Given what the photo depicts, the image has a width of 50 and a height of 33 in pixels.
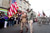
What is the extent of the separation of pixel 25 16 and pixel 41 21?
1584cm

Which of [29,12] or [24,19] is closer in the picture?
[29,12]

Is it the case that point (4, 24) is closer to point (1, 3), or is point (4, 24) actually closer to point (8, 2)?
point (1, 3)

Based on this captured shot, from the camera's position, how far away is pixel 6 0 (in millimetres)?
22547

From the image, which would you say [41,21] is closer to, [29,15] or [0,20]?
[0,20]

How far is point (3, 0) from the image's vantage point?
70.5 ft

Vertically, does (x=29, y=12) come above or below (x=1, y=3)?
below

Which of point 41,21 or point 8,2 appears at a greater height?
point 8,2

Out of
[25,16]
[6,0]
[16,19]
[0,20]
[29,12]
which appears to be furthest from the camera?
[6,0]

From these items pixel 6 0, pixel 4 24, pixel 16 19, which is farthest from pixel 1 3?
pixel 4 24

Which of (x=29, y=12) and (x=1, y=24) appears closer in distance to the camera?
(x=29, y=12)

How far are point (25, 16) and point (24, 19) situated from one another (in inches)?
9.9

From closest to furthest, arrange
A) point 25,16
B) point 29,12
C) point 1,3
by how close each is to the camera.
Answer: point 29,12, point 25,16, point 1,3

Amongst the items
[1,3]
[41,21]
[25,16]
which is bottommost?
[41,21]

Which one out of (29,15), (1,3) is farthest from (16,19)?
(29,15)
